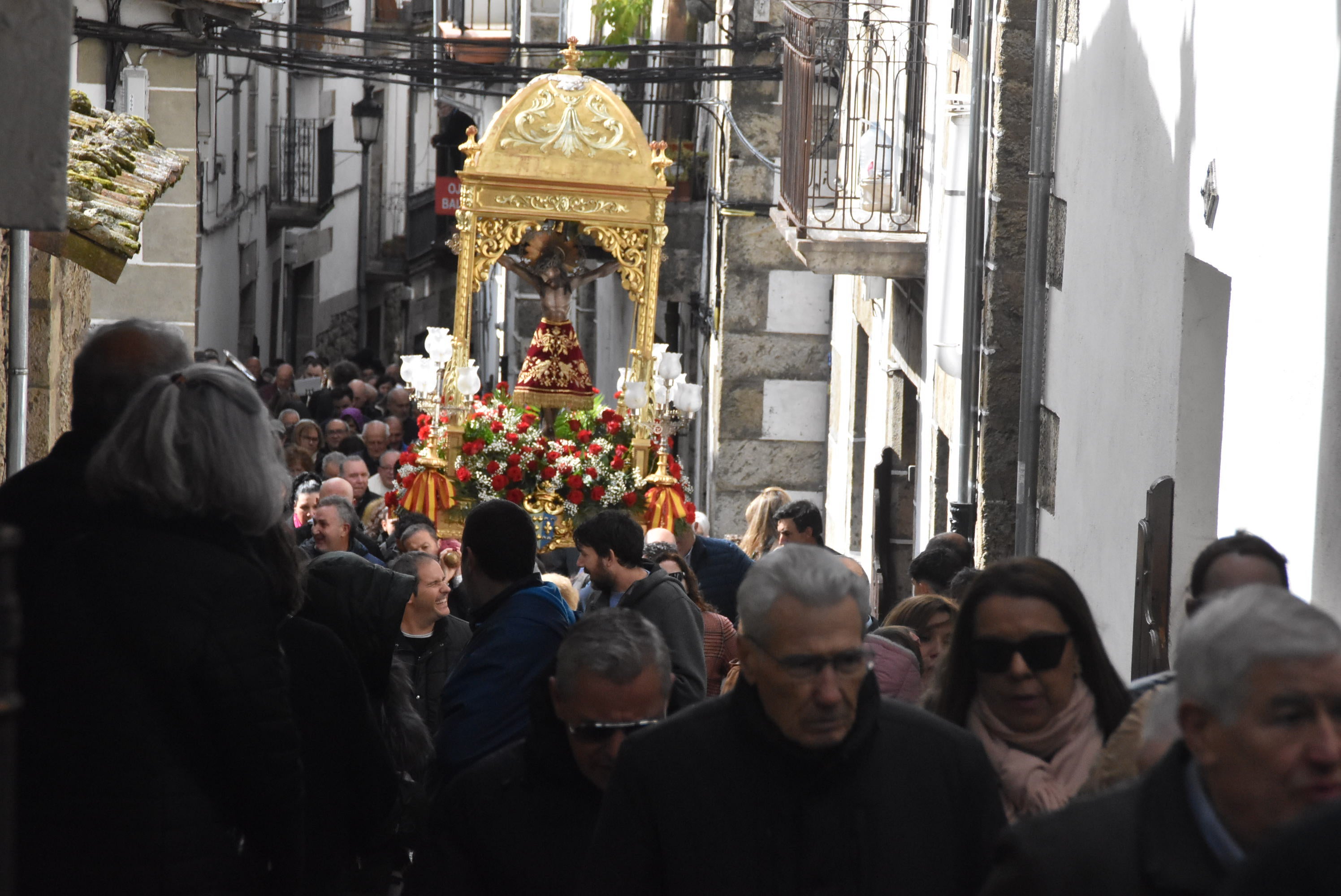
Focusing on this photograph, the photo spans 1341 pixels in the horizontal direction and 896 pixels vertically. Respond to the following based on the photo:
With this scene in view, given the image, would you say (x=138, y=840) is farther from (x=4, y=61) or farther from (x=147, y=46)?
(x=147, y=46)

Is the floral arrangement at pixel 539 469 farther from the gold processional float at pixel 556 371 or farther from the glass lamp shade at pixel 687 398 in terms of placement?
the glass lamp shade at pixel 687 398

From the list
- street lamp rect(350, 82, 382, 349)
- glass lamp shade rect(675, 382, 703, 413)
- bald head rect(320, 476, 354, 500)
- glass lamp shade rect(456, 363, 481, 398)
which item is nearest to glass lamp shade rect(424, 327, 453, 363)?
glass lamp shade rect(456, 363, 481, 398)

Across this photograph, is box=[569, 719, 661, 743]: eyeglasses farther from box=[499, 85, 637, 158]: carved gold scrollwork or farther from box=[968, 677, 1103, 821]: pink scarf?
box=[499, 85, 637, 158]: carved gold scrollwork

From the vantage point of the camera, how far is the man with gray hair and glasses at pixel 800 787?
3018mm

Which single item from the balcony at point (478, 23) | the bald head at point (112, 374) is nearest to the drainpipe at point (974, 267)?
the bald head at point (112, 374)

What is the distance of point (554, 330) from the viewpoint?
12.8m

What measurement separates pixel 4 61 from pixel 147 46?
35.2ft

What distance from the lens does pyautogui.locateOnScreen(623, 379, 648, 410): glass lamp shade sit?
475 inches

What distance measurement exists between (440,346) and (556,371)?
0.81 metres

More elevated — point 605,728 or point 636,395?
point 636,395

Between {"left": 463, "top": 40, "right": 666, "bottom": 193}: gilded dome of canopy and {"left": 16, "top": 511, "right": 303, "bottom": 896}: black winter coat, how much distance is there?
Result: 366 inches

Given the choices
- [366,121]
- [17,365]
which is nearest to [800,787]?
[17,365]

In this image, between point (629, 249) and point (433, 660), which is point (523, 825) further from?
point (629, 249)

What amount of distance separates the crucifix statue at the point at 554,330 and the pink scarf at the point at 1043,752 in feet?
29.7
